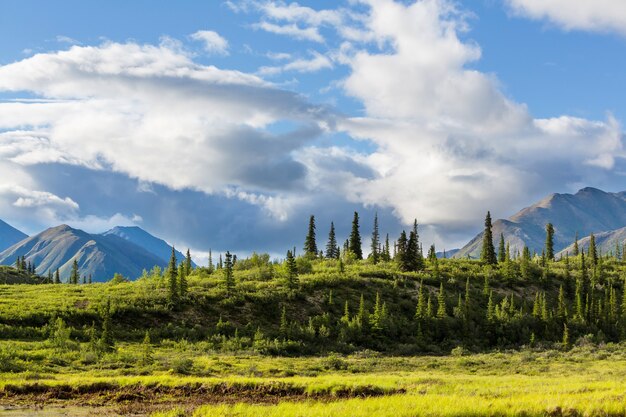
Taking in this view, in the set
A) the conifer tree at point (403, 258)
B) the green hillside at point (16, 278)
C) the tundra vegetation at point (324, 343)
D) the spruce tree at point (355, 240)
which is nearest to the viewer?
the tundra vegetation at point (324, 343)

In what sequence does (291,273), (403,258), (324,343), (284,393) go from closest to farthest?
(284,393), (324,343), (291,273), (403,258)

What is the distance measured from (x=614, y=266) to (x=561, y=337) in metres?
81.3

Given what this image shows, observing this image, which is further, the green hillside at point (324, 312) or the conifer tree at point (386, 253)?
the conifer tree at point (386, 253)

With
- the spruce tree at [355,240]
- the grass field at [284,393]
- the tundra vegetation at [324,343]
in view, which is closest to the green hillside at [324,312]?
the tundra vegetation at [324,343]

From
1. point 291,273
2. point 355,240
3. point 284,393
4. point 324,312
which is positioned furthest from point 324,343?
point 355,240

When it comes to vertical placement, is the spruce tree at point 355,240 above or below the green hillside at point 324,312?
above

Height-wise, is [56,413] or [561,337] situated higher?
[56,413]

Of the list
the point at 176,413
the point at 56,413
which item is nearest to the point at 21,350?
the point at 56,413

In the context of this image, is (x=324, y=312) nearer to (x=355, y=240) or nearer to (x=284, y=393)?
(x=284, y=393)

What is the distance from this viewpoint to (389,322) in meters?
75.1

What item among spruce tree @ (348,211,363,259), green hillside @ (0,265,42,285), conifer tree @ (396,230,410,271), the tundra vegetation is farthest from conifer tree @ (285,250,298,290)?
green hillside @ (0,265,42,285)

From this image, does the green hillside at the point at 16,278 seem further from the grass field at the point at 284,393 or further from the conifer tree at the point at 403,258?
the grass field at the point at 284,393

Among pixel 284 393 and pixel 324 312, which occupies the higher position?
pixel 284 393

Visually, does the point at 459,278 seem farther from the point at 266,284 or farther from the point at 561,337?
the point at 266,284
